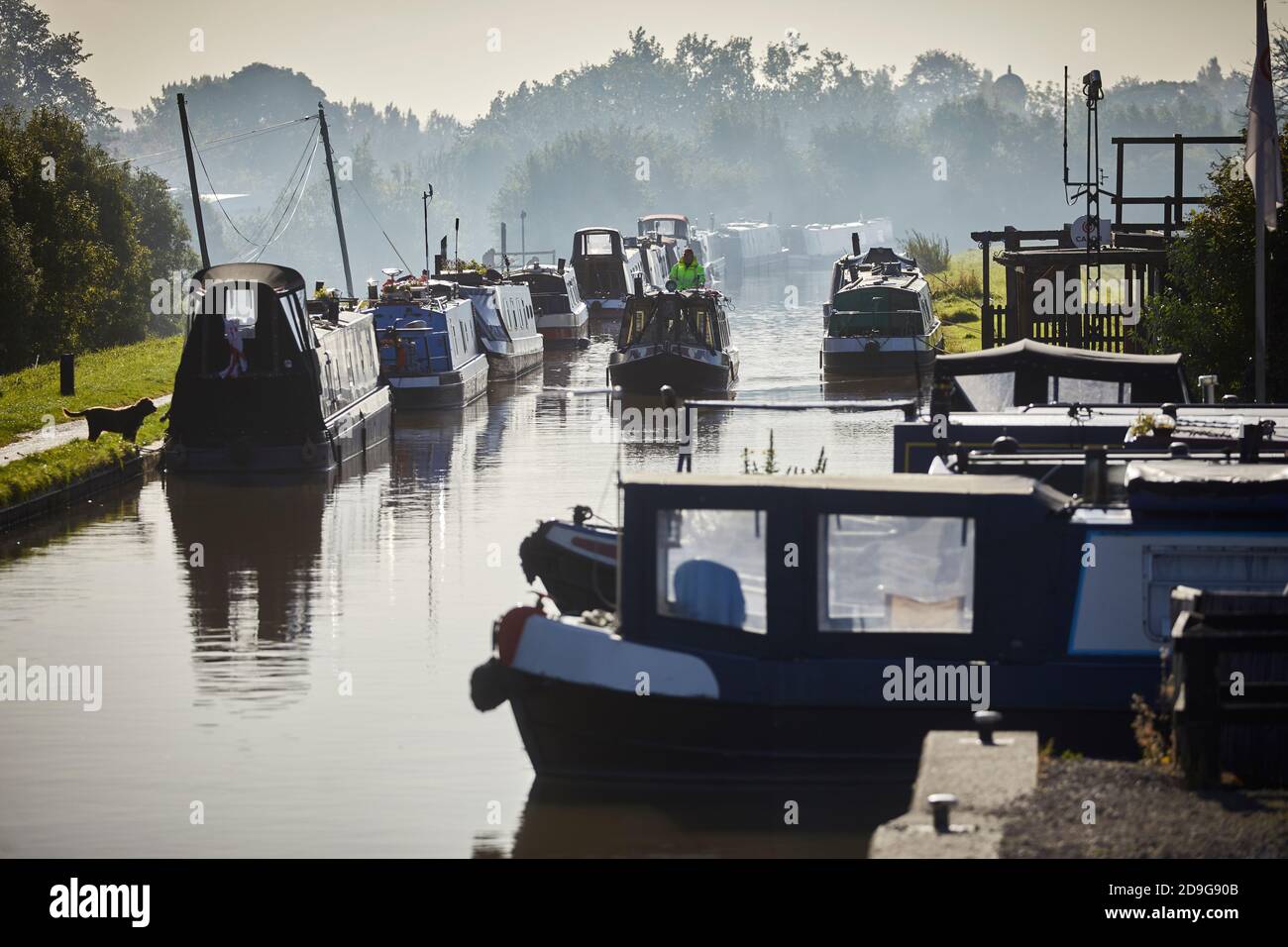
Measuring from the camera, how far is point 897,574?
1441 cm

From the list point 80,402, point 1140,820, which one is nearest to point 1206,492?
point 1140,820

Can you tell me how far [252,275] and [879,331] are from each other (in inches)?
830

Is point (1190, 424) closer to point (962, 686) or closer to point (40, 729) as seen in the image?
point (962, 686)

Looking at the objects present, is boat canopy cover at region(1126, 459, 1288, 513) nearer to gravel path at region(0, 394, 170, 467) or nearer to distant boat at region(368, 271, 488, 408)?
gravel path at region(0, 394, 170, 467)

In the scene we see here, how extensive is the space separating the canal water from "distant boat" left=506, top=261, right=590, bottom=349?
89.4 ft

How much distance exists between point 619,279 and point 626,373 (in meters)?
31.4

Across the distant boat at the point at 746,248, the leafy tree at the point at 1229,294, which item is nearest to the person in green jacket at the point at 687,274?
the leafy tree at the point at 1229,294

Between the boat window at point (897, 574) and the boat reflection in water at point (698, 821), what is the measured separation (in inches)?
51.4

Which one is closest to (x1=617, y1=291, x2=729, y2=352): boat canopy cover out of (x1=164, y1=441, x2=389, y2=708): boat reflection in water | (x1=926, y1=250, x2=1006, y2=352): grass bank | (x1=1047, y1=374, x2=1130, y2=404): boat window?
(x1=926, y1=250, x2=1006, y2=352): grass bank

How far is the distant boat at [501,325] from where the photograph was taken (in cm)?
5056

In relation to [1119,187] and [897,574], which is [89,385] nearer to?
[1119,187]

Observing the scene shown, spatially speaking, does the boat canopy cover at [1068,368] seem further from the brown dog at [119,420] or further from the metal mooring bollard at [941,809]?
the brown dog at [119,420]

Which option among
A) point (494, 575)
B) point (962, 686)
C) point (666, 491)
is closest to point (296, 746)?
point (666, 491)

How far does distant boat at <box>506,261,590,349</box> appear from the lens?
207ft
